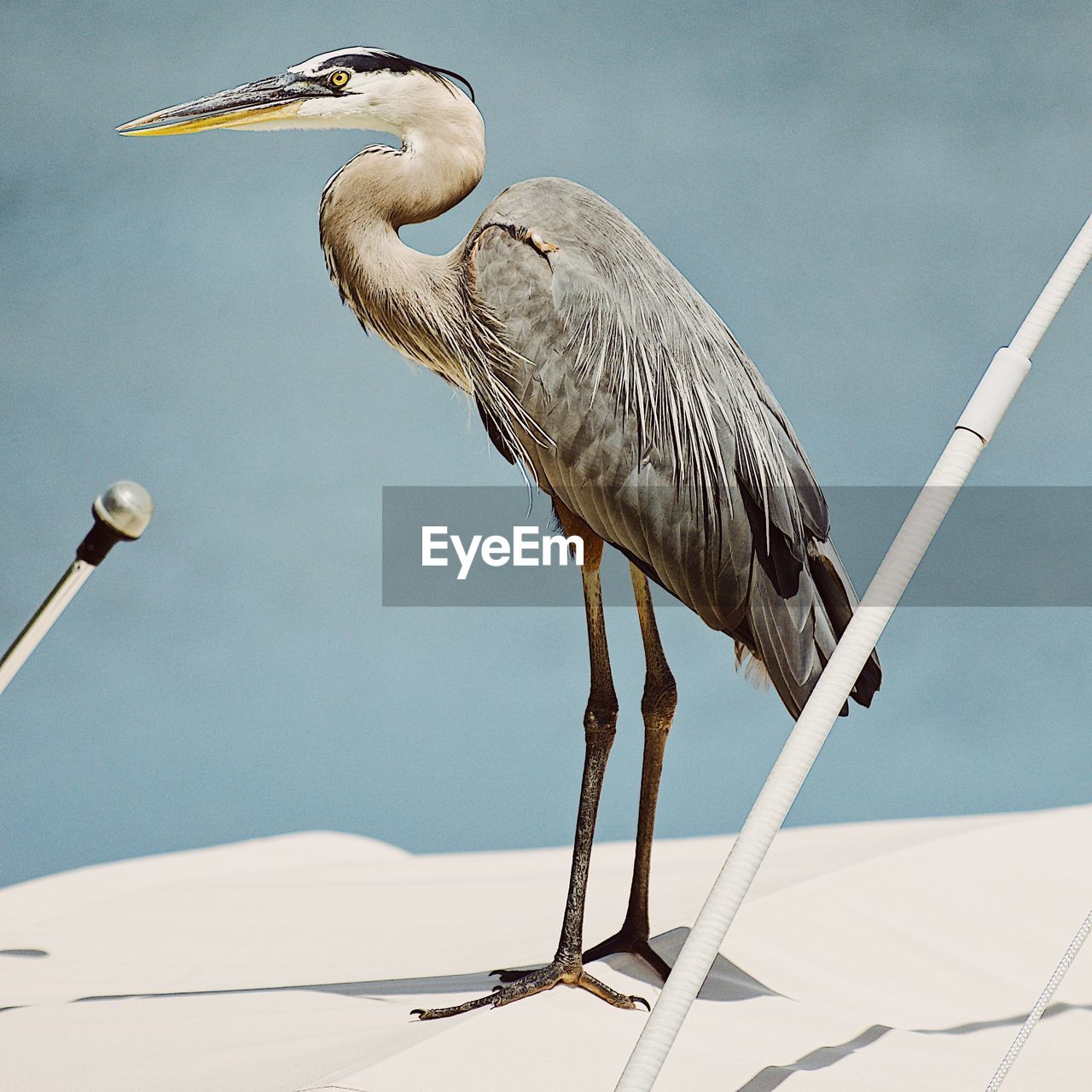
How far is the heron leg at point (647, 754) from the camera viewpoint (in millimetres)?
3320

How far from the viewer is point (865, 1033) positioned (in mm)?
2939

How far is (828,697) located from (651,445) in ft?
5.13

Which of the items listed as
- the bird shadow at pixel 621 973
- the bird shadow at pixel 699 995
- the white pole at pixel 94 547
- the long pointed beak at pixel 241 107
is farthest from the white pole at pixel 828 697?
the long pointed beak at pixel 241 107

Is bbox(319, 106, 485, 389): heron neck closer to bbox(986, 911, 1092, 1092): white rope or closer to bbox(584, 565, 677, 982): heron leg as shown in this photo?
bbox(584, 565, 677, 982): heron leg

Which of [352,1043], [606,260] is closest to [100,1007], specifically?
[352,1043]

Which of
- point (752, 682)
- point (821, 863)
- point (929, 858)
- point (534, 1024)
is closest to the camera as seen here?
point (534, 1024)

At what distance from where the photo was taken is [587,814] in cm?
317

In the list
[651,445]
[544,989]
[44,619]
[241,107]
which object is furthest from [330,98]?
[544,989]

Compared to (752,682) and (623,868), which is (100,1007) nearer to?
(752,682)

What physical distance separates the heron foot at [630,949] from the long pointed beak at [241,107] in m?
2.41

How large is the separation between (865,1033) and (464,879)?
485 cm

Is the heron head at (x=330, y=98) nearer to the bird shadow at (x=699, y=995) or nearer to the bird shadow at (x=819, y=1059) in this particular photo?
the bird shadow at (x=699, y=995)

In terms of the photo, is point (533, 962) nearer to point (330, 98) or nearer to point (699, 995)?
point (699, 995)

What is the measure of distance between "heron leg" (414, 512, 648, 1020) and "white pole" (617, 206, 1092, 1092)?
1.47m
